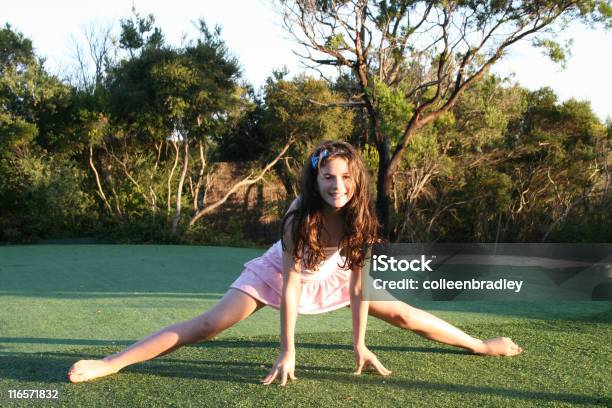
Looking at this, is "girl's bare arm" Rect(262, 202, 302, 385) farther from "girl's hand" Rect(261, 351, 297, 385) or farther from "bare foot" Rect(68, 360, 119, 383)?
"bare foot" Rect(68, 360, 119, 383)

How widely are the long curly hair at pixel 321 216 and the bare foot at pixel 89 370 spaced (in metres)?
1.07

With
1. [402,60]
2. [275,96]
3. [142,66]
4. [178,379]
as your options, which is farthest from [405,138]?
[178,379]

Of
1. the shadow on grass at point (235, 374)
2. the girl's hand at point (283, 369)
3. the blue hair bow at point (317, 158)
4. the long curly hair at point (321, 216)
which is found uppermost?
the blue hair bow at point (317, 158)

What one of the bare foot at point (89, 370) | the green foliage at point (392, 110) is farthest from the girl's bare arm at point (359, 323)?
the green foliage at point (392, 110)

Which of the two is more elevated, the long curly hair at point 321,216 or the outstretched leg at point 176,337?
the long curly hair at point 321,216

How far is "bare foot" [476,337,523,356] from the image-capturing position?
3912 millimetres

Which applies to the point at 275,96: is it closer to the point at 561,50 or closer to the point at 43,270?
the point at 561,50

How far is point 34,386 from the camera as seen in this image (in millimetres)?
3260

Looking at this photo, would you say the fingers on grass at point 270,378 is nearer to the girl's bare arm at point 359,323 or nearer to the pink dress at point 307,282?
the pink dress at point 307,282

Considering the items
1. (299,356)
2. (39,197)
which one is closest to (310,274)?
(299,356)

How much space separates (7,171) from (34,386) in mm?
12115

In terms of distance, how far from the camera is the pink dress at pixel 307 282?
11.3 feet

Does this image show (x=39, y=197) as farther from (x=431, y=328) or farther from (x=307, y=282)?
(x=431, y=328)

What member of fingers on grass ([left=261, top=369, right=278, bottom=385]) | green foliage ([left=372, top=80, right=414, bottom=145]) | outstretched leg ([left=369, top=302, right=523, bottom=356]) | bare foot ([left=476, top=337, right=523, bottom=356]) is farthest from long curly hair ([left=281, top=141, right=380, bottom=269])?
green foliage ([left=372, top=80, right=414, bottom=145])
